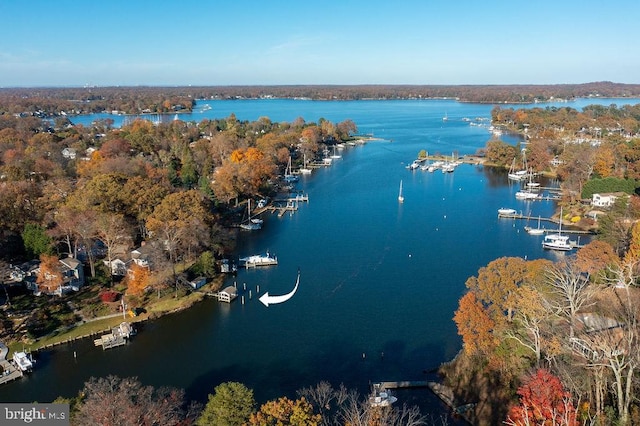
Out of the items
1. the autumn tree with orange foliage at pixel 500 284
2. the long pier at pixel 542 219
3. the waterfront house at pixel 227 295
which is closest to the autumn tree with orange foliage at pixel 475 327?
the autumn tree with orange foliage at pixel 500 284

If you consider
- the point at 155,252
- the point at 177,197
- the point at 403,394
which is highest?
the point at 177,197

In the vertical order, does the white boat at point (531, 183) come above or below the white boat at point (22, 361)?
above

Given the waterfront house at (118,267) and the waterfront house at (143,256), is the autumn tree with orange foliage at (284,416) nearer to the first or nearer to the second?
the waterfront house at (143,256)

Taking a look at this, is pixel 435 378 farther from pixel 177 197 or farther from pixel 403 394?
pixel 177 197

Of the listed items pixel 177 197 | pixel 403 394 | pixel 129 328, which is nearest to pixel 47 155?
pixel 177 197

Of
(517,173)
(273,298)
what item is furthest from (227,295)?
(517,173)

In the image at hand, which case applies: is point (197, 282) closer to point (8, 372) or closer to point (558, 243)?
point (8, 372)

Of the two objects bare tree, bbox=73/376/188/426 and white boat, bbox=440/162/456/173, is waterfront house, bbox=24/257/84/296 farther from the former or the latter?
white boat, bbox=440/162/456/173

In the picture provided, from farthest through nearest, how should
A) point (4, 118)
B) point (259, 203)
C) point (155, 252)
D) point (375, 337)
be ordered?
point (4, 118) < point (259, 203) < point (155, 252) < point (375, 337)
